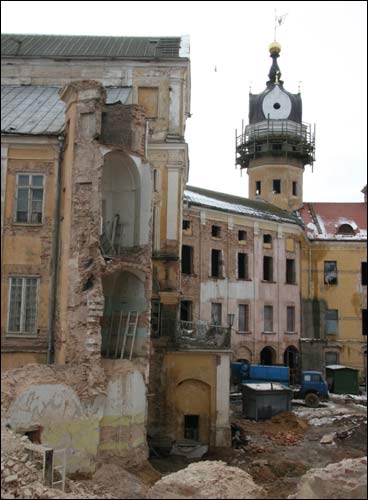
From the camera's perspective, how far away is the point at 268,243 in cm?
3859

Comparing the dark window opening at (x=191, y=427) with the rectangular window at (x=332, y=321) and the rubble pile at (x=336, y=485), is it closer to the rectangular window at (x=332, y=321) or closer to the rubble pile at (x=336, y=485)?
the rubble pile at (x=336, y=485)

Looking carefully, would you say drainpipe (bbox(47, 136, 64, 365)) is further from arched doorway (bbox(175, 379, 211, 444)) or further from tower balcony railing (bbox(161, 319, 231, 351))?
arched doorway (bbox(175, 379, 211, 444))

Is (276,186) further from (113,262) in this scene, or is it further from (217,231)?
(113,262)

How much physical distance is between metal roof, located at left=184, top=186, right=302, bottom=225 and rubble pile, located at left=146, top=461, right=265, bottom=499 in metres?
21.3

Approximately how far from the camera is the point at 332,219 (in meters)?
42.8

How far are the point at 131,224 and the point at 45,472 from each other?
319 inches

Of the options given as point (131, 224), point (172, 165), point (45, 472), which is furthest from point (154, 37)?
point (45, 472)

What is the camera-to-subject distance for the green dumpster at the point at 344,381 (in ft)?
111

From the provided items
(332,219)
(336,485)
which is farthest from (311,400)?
(336,485)

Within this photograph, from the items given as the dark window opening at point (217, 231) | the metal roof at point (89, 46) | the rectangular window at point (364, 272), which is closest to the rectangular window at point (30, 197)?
the metal roof at point (89, 46)

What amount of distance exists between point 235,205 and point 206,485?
26.5m

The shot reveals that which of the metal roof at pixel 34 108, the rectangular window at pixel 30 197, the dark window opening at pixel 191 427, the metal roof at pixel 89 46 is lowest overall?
the dark window opening at pixel 191 427

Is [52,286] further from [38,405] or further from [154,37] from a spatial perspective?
[154,37]

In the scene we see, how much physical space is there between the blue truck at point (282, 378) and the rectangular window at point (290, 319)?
7.33m
